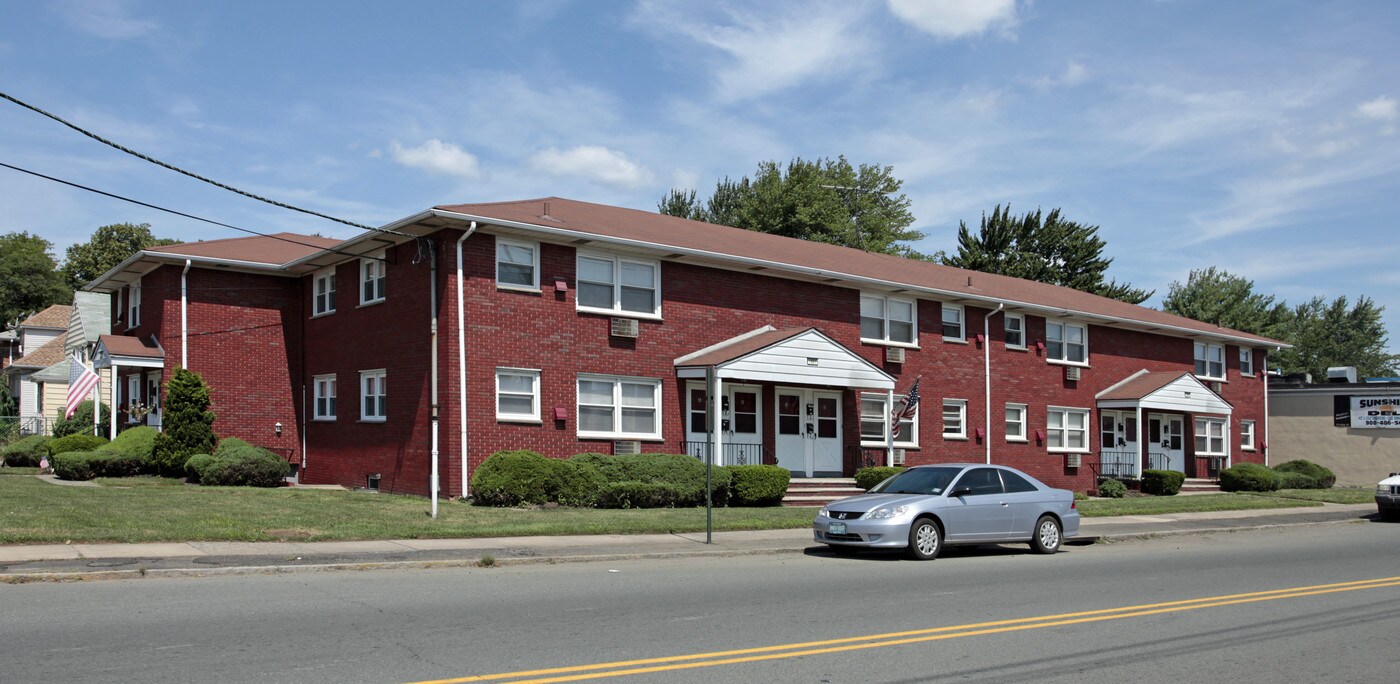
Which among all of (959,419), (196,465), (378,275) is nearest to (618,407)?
(378,275)

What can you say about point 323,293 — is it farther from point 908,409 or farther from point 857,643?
point 857,643

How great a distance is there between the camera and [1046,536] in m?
17.0

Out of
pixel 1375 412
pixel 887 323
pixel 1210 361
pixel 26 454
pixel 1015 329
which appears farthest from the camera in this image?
pixel 1375 412

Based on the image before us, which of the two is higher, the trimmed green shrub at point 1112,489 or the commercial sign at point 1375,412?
the commercial sign at point 1375,412

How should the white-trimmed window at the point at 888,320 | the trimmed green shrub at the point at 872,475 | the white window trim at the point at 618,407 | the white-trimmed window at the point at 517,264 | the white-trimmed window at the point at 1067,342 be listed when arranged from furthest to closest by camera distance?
the white-trimmed window at the point at 1067,342, the white-trimmed window at the point at 888,320, the trimmed green shrub at the point at 872,475, the white window trim at the point at 618,407, the white-trimmed window at the point at 517,264

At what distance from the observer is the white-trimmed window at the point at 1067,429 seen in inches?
1305

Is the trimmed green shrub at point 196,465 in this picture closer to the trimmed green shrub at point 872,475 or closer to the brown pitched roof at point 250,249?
the brown pitched roof at point 250,249

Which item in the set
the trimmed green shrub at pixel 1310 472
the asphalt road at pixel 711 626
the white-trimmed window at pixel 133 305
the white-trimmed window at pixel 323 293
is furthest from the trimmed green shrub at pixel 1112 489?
the white-trimmed window at pixel 133 305

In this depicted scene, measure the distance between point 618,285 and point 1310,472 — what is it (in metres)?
28.0

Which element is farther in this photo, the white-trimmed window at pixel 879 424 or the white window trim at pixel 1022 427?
the white window trim at pixel 1022 427

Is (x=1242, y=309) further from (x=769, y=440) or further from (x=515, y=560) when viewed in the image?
(x=515, y=560)

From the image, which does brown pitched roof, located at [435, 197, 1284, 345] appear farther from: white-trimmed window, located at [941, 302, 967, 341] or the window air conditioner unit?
the window air conditioner unit

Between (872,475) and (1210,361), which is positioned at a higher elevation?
(1210,361)

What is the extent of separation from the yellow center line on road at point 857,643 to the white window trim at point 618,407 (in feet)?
44.7
